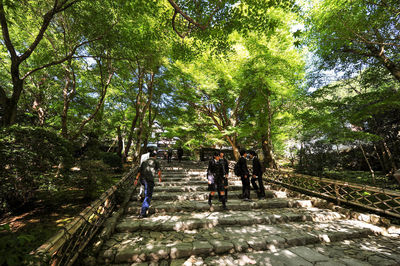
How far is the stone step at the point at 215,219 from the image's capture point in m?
4.03

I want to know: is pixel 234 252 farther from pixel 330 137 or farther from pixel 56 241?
pixel 330 137

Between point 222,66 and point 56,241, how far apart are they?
10.7 m

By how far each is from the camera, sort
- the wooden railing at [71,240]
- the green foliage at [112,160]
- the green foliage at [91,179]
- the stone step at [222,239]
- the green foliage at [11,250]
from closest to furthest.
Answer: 1. the green foliage at [11,250]
2. the wooden railing at [71,240]
3. the stone step at [222,239]
4. the green foliage at [91,179]
5. the green foliage at [112,160]

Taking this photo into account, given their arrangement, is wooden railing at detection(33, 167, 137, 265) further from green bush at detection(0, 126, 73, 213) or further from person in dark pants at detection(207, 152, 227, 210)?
person in dark pants at detection(207, 152, 227, 210)

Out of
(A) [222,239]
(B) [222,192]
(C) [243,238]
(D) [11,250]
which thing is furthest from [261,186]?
(D) [11,250]

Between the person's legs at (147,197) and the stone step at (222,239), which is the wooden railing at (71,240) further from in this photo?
the person's legs at (147,197)

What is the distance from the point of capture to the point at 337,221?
4719 mm

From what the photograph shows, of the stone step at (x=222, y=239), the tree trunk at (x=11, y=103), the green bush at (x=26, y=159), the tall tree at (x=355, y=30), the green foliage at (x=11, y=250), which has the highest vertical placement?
the tall tree at (x=355, y=30)

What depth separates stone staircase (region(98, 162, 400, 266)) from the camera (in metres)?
3.01

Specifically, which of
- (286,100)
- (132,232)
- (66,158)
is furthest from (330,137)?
(66,158)

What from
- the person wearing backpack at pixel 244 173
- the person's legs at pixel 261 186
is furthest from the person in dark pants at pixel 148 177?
the person's legs at pixel 261 186

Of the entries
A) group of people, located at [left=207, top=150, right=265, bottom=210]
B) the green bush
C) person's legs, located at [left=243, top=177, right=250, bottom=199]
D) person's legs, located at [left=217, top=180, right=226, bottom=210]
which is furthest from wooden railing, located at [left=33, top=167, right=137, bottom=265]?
person's legs, located at [left=243, top=177, right=250, bottom=199]

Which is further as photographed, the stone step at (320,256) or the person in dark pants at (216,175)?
the person in dark pants at (216,175)

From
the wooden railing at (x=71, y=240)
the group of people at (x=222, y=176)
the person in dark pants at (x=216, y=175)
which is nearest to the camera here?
the wooden railing at (x=71, y=240)
